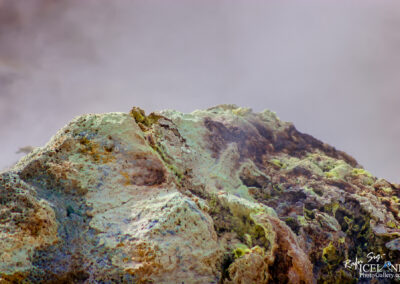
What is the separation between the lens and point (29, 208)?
5855 mm

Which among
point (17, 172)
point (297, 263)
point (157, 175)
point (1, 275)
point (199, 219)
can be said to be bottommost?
point (1, 275)

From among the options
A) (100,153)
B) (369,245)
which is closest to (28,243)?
(100,153)

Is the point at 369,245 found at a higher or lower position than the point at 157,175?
lower

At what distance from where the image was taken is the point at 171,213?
6676mm

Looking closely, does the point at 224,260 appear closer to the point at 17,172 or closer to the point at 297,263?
the point at 297,263

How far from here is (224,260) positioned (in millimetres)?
6914

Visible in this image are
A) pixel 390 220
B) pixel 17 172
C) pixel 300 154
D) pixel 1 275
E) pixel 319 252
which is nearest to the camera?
pixel 1 275

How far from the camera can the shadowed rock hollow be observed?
5.81 meters

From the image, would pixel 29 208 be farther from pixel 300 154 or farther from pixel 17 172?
pixel 300 154

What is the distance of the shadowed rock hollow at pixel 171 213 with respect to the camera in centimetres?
581

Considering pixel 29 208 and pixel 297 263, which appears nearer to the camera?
pixel 29 208

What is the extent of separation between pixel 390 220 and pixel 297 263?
6.63 meters

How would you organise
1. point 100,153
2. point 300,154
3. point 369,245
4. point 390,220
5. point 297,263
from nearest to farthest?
point 297,263 < point 100,153 < point 369,245 < point 390,220 < point 300,154

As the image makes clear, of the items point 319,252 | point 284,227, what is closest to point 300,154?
point 319,252
